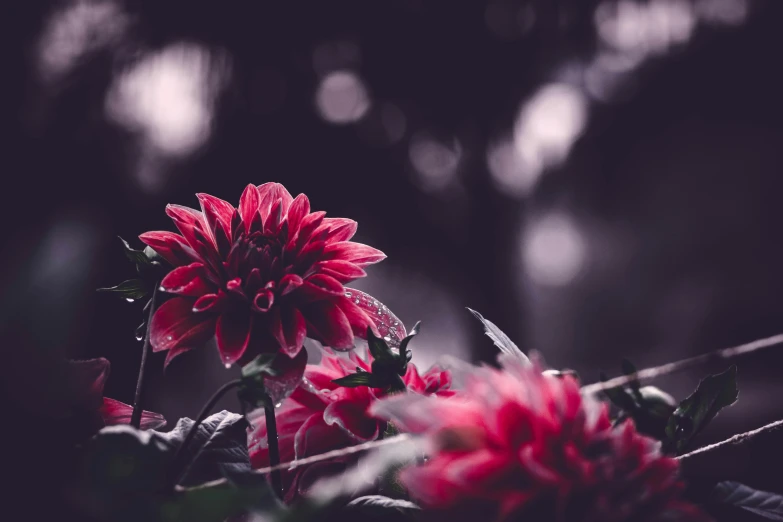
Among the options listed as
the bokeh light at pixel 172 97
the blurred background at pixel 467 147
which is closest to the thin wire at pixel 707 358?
the blurred background at pixel 467 147

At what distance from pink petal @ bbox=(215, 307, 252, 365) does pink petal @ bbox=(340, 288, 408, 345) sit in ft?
0.15

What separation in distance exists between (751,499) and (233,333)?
20cm

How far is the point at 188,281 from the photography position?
0.72 feet

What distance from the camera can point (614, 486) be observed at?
15 cm

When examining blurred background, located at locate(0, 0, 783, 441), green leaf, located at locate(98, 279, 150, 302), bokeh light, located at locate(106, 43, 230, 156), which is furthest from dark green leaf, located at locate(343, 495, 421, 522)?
bokeh light, located at locate(106, 43, 230, 156)

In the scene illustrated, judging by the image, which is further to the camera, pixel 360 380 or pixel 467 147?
pixel 467 147

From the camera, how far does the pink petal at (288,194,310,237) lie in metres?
0.25

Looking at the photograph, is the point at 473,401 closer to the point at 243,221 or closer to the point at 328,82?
the point at 243,221

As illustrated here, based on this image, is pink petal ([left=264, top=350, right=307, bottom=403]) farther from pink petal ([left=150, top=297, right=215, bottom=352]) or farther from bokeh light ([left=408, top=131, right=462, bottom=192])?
bokeh light ([left=408, top=131, right=462, bottom=192])

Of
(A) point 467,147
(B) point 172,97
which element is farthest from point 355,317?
(A) point 467,147

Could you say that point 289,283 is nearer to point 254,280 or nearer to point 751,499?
point 254,280

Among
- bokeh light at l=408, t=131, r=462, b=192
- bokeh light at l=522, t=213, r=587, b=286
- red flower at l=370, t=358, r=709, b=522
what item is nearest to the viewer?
red flower at l=370, t=358, r=709, b=522

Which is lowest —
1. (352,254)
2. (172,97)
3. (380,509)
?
(380,509)

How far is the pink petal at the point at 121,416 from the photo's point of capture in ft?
0.76
